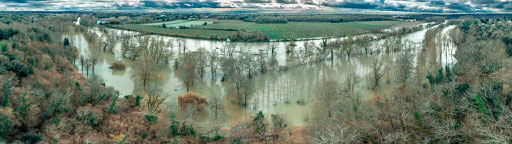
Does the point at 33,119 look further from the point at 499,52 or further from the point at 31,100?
the point at 499,52

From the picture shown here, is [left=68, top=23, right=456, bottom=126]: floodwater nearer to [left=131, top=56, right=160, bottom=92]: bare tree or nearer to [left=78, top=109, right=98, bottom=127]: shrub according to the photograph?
[left=131, top=56, right=160, bottom=92]: bare tree

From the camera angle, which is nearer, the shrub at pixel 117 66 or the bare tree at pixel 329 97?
the bare tree at pixel 329 97

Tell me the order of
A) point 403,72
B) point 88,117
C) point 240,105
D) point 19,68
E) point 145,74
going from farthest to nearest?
1. point 403,72
2. point 145,74
3. point 240,105
4. point 19,68
5. point 88,117

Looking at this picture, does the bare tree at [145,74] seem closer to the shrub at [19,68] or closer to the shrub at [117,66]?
the shrub at [19,68]

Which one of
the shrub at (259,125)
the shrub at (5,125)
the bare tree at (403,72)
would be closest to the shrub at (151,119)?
the shrub at (259,125)

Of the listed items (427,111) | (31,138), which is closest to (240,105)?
(31,138)

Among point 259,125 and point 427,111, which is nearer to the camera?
point 427,111

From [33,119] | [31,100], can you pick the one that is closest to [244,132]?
[33,119]

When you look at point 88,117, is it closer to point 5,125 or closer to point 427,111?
point 5,125

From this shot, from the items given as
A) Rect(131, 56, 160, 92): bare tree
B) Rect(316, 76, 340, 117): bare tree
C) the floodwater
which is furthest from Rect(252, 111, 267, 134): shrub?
Rect(131, 56, 160, 92): bare tree
